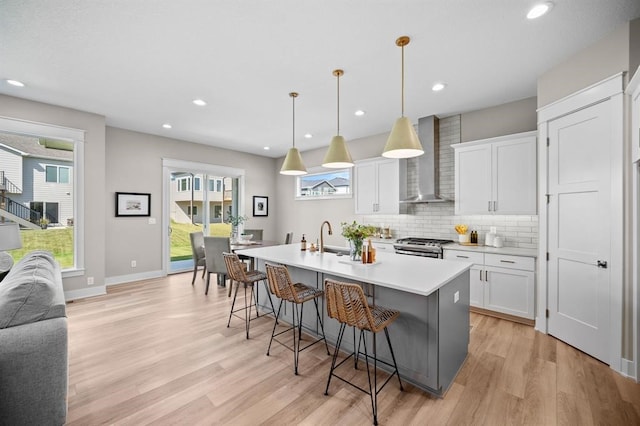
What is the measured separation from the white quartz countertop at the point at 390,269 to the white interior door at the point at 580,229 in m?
1.24

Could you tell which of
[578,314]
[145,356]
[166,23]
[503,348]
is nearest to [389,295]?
[503,348]

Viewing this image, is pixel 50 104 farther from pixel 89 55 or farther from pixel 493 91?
pixel 493 91

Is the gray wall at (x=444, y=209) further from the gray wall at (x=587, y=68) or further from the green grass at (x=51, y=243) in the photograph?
the green grass at (x=51, y=243)

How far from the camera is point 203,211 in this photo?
6500 millimetres

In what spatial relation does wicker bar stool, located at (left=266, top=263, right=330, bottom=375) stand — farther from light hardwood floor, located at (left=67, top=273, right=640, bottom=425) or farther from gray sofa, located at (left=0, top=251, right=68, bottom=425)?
gray sofa, located at (left=0, top=251, right=68, bottom=425)

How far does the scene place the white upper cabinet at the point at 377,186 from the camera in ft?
16.4

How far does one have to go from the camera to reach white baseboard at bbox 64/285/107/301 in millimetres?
4184

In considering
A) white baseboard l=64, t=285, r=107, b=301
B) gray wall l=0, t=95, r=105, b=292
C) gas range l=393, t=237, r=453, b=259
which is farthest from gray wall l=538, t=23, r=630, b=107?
white baseboard l=64, t=285, r=107, b=301

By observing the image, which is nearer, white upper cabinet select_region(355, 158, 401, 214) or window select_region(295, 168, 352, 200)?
white upper cabinet select_region(355, 158, 401, 214)

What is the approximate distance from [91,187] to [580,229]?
21.1 feet

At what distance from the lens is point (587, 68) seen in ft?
8.80

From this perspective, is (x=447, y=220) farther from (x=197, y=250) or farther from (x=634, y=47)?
(x=197, y=250)

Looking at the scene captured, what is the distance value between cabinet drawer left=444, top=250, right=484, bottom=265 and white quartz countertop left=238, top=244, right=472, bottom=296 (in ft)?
4.15

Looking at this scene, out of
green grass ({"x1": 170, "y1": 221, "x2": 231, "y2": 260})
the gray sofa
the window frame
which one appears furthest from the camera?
green grass ({"x1": 170, "y1": 221, "x2": 231, "y2": 260})
